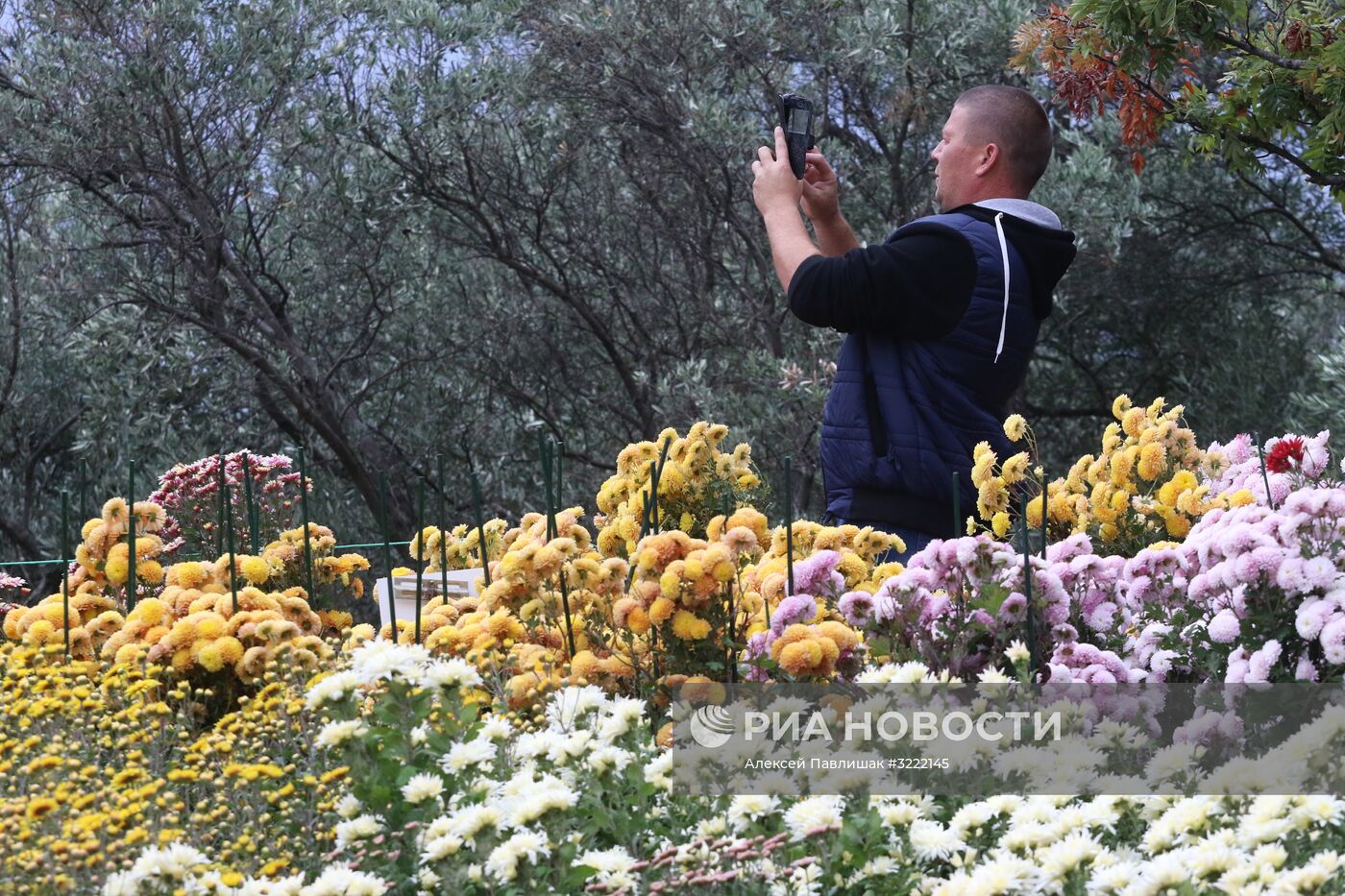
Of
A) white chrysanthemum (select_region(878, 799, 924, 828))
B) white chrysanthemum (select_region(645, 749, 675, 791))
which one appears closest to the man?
white chrysanthemum (select_region(645, 749, 675, 791))

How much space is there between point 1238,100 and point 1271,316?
478 centimetres

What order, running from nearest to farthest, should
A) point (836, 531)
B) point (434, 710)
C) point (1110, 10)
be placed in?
point (434, 710), point (836, 531), point (1110, 10)

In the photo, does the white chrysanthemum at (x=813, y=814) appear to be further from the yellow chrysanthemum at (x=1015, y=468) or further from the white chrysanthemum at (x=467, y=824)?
the yellow chrysanthemum at (x=1015, y=468)

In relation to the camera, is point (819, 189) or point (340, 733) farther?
point (819, 189)

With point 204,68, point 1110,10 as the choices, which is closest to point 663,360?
point 204,68

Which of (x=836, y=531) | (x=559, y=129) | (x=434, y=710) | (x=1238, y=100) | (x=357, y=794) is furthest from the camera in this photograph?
(x=559, y=129)

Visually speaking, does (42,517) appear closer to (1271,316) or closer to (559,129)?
(559,129)

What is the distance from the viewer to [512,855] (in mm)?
1824

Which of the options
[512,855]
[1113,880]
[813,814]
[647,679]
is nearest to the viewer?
[1113,880]

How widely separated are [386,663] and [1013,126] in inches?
81.8

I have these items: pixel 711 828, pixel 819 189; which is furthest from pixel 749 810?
pixel 819 189

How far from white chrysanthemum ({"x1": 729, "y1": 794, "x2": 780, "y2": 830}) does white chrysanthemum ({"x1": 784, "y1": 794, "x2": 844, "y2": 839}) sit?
2 centimetres

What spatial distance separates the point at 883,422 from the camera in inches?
130

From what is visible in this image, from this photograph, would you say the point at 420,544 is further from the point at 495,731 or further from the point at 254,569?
the point at 495,731
